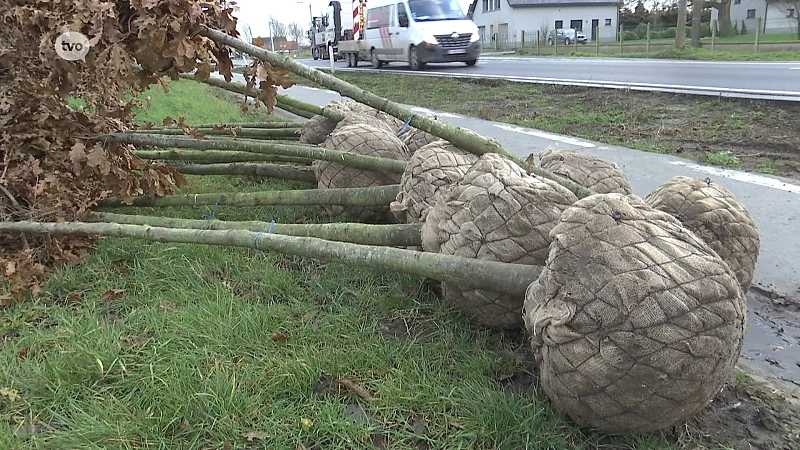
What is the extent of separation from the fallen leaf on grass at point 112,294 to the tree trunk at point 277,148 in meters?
1.26

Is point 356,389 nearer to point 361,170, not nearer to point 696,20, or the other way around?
point 361,170

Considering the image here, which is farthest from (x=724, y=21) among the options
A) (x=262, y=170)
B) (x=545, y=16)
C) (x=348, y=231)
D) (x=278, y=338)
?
(x=278, y=338)

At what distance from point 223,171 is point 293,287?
6.21 ft

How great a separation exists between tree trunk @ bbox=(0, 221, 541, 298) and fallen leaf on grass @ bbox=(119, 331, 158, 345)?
606 mm

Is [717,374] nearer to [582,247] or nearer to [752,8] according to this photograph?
[582,247]

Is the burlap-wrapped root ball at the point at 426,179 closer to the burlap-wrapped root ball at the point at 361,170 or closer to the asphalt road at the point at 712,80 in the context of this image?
the burlap-wrapped root ball at the point at 361,170

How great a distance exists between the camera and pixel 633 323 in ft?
6.42

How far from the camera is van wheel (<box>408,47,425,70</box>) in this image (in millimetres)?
21598

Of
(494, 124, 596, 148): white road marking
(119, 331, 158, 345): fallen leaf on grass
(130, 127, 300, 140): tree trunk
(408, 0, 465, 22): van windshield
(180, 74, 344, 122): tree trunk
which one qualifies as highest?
(408, 0, 465, 22): van windshield

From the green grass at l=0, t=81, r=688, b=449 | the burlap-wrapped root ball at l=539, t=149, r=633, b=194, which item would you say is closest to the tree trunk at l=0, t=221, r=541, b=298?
the green grass at l=0, t=81, r=688, b=449

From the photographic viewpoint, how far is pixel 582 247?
6.91 feet

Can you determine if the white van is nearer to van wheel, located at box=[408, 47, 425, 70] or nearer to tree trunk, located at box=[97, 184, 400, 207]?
van wheel, located at box=[408, 47, 425, 70]

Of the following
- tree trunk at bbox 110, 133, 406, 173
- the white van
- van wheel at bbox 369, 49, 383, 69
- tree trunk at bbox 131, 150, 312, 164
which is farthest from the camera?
van wheel at bbox 369, 49, 383, 69

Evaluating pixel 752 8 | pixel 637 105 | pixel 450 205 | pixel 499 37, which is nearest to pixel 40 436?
pixel 450 205
